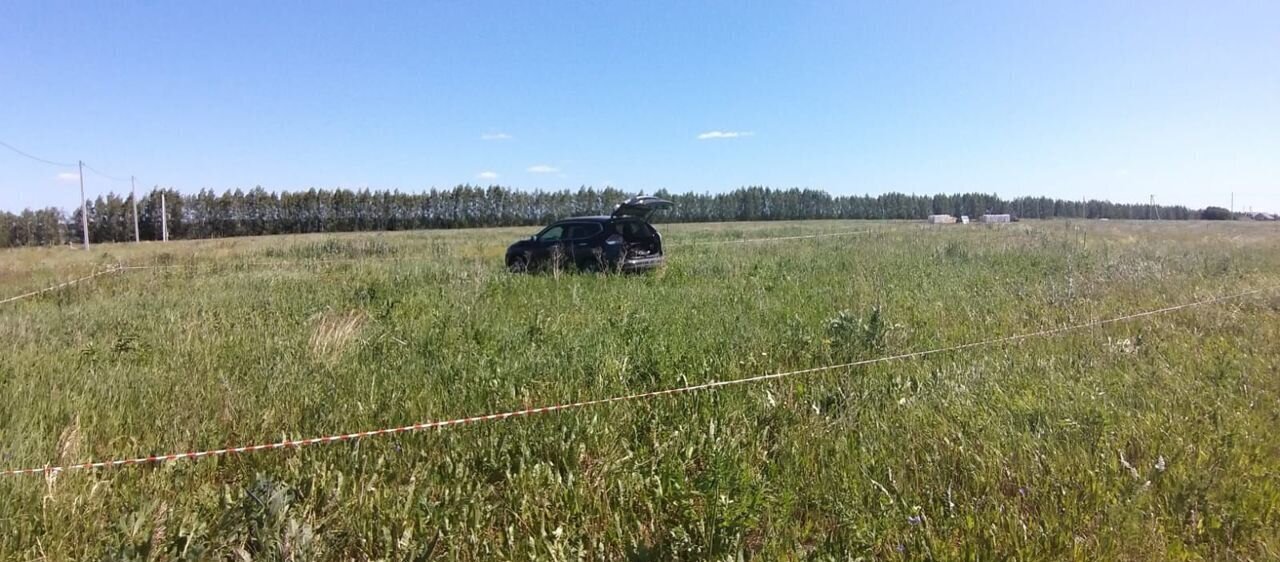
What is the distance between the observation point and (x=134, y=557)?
7.58 feet

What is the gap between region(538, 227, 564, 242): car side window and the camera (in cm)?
1416

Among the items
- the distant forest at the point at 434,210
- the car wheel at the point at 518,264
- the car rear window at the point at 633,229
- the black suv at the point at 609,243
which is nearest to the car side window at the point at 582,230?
the black suv at the point at 609,243

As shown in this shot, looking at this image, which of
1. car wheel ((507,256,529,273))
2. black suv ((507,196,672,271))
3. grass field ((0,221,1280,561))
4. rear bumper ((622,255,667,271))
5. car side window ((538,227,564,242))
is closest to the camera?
grass field ((0,221,1280,561))

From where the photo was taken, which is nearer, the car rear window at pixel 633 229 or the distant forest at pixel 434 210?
the car rear window at pixel 633 229

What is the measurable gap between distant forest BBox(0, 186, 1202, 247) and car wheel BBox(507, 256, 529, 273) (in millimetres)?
52949

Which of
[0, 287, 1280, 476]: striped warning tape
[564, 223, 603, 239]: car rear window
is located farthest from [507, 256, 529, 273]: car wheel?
[0, 287, 1280, 476]: striped warning tape

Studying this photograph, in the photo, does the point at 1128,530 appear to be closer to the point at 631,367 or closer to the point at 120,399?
the point at 631,367

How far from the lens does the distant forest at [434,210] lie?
7106 cm

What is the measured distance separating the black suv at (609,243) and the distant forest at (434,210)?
5341cm

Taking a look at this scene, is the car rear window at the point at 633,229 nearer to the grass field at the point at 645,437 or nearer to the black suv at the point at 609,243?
the black suv at the point at 609,243

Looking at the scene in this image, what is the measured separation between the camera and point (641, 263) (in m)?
13.2

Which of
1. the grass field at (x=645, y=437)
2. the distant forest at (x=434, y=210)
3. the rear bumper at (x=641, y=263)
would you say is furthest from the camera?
the distant forest at (x=434, y=210)

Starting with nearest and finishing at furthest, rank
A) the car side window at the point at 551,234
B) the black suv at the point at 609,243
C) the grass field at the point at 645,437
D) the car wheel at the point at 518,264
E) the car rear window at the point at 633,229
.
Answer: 1. the grass field at the point at 645,437
2. the black suv at the point at 609,243
3. the car rear window at the point at 633,229
4. the car wheel at the point at 518,264
5. the car side window at the point at 551,234

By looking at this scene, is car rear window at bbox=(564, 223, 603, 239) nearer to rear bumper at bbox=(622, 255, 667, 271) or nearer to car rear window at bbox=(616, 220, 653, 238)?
car rear window at bbox=(616, 220, 653, 238)
